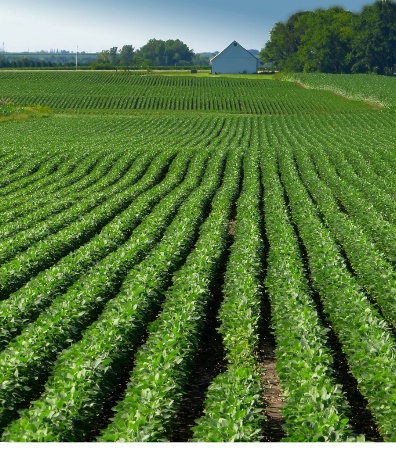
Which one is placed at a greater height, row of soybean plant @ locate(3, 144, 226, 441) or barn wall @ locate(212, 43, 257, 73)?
barn wall @ locate(212, 43, 257, 73)

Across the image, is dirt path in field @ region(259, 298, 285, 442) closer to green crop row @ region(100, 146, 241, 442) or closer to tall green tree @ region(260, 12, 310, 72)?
green crop row @ region(100, 146, 241, 442)

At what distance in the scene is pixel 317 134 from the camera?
5069 centimetres

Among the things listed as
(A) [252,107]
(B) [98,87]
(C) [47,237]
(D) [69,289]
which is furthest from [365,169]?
(B) [98,87]

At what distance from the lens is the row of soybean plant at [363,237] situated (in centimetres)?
1424

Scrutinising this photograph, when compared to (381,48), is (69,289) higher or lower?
lower

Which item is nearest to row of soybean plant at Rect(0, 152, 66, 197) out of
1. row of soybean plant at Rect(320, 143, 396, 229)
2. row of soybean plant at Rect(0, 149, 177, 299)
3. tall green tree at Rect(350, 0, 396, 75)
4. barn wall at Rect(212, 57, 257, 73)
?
row of soybean plant at Rect(0, 149, 177, 299)

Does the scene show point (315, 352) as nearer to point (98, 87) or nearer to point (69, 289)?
point (69, 289)

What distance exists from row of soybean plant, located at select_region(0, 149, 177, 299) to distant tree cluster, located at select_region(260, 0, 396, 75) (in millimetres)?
119578

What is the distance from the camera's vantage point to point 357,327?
37.8 feet

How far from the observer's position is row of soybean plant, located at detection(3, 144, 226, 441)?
26.4ft

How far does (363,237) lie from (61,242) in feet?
30.5

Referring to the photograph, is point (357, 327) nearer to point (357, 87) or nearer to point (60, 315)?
point (60, 315)

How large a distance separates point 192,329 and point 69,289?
12.6 feet

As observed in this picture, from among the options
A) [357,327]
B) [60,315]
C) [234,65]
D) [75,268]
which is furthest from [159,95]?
[357,327]
